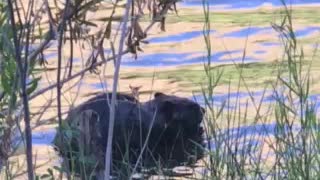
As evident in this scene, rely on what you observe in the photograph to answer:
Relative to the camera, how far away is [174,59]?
9320 mm

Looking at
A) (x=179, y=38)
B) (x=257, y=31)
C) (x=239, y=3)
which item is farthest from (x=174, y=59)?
(x=239, y=3)

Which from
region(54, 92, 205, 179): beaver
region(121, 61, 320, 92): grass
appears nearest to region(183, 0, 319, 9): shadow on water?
region(121, 61, 320, 92): grass

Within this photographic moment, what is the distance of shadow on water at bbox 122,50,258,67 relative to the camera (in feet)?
29.0

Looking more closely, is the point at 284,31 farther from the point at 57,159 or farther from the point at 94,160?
the point at 57,159

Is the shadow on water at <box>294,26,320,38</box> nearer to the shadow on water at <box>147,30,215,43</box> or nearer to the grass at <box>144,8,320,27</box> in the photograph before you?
the grass at <box>144,8,320,27</box>

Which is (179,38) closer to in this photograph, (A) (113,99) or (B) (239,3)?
(B) (239,3)

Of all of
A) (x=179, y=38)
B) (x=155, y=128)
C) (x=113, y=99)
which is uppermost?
(x=113, y=99)

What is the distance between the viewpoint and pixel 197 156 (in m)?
5.91

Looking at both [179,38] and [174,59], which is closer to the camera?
[174,59]

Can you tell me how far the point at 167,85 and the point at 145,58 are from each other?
80cm

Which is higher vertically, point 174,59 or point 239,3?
point 239,3

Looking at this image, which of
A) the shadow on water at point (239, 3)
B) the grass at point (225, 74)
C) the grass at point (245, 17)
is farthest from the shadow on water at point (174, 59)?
the shadow on water at point (239, 3)

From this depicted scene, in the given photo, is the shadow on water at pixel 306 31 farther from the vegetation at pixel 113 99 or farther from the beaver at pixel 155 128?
the vegetation at pixel 113 99

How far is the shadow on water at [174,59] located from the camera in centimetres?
883
